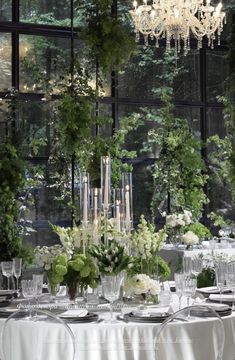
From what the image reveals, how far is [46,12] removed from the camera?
9469 millimetres

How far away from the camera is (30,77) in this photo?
9234mm

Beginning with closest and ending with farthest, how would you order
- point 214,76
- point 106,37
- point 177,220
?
point 177,220 → point 106,37 → point 214,76

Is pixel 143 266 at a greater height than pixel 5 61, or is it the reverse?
pixel 5 61

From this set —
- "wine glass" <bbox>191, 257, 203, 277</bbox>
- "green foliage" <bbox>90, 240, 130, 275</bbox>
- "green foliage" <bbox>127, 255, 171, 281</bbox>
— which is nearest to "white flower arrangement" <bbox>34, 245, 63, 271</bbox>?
"green foliage" <bbox>90, 240, 130, 275</bbox>

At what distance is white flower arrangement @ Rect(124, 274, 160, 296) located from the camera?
13.3ft

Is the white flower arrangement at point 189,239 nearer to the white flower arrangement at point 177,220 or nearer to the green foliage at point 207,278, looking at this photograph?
the white flower arrangement at point 177,220

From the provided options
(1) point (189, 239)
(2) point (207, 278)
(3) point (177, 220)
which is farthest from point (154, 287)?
(3) point (177, 220)

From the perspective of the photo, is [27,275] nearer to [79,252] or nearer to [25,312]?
[79,252]

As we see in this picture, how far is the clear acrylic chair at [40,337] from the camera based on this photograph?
124 inches

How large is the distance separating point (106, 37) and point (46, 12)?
96cm

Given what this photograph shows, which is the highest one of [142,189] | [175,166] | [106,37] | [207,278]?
[106,37]

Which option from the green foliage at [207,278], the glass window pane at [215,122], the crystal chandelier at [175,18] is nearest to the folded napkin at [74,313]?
the green foliage at [207,278]

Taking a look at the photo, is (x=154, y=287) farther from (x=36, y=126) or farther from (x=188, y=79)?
(x=188, y=79)

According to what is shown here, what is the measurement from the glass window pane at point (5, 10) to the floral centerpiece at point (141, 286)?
19.2 feet
